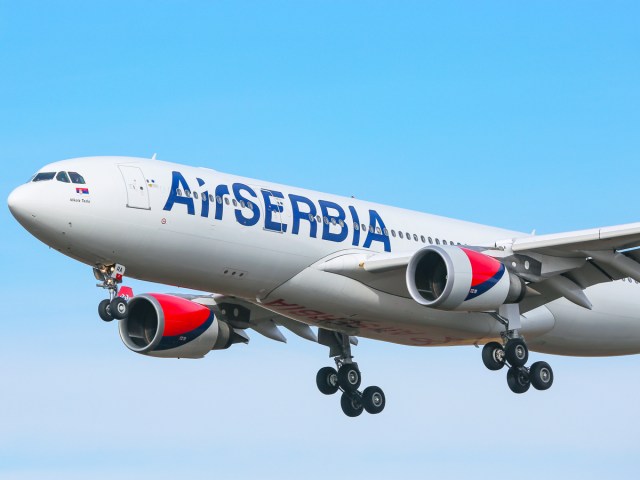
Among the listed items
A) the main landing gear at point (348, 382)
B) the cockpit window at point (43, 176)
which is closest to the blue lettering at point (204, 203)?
the cockpit window at point (43, 176)

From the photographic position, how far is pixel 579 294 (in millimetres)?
42000

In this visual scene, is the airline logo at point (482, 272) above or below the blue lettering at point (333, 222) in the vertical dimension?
below

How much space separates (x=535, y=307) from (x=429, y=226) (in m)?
3.73

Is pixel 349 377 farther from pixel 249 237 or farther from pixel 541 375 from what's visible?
pixel 249 237

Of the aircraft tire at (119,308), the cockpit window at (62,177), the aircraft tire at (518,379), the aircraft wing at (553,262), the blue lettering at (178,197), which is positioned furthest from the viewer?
the aircraft tire at (518,379)

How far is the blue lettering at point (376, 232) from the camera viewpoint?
41281 mm

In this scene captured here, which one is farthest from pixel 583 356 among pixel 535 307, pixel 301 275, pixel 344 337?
pixel 301 275

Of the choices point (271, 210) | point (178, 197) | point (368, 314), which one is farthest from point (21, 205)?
point (368, 314)

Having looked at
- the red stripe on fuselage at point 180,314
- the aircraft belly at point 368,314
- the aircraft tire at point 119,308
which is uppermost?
the red stripe on fuselage at point 180,314

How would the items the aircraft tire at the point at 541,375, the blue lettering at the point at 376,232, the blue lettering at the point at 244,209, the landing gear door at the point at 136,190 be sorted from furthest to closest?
the aircraft tire at the point at 541,375 → the blue lettering at the point at 376,232 → the blue lettering at the point at 244,209 → the landing gear door at the point at 136,190

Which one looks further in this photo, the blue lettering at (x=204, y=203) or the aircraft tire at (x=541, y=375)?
the aircraft tire at (x=541, y=375)

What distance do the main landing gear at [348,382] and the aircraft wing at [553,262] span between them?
4.67 m

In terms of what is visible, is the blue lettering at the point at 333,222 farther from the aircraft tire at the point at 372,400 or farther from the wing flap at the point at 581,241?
the aircraft tire at the point at 372,400

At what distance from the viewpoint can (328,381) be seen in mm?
45750
